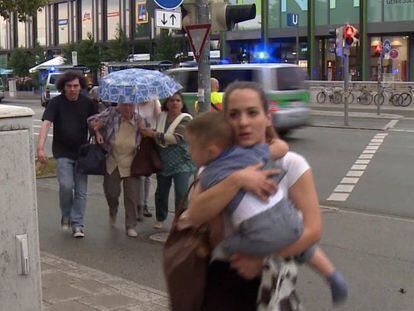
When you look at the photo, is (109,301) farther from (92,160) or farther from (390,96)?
(390,96)

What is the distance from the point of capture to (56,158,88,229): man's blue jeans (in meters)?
7.07

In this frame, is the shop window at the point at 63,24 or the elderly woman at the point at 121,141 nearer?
the elderly woman at the point at 121,141

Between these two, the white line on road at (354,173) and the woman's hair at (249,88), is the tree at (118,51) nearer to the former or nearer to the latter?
the white line on road at (354,173)

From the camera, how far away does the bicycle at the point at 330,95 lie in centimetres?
3198

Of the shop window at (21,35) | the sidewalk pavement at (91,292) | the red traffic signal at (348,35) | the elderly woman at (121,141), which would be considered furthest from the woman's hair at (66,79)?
the shop window at (21,35)

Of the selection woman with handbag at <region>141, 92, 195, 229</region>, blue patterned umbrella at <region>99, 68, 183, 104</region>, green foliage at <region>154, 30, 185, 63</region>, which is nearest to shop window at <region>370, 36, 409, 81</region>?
green foliage at <region>154, 30, 185, 63</region>

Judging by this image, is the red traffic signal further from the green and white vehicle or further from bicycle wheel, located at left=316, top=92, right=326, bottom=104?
bicycle wheel, located at left=316, top=92, right=326, bottom=104

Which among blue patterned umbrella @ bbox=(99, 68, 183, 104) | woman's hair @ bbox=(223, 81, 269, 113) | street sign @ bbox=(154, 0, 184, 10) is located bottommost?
woman's hair @ bbox=(223, 81, 269, 113)

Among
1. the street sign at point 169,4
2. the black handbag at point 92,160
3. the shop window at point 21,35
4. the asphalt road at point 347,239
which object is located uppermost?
the shop window at point 21,35

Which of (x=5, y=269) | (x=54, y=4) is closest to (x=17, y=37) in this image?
(x=54, y=4)

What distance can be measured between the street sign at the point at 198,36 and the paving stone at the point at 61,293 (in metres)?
4.41

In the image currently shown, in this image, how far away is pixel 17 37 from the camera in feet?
236

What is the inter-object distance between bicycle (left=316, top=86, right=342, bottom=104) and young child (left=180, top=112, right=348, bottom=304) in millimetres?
30145

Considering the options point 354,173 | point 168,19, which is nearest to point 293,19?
point 354,173
